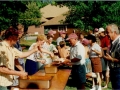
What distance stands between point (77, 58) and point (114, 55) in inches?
42.8

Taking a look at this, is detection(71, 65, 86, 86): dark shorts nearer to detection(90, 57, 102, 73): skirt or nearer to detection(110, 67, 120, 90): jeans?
detection(110, 67, 120, 90): jeans

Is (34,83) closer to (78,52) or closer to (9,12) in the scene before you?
(78,52)

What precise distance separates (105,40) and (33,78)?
191 inches

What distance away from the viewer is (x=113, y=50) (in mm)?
5090

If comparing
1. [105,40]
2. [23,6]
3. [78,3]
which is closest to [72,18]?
[78,3]

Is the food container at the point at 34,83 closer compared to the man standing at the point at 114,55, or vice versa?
the food container at the point at 34,83

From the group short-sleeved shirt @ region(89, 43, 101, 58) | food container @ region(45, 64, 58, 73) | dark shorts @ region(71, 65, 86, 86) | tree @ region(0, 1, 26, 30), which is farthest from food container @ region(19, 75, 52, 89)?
tree @ region(0, 1, 26, 30)

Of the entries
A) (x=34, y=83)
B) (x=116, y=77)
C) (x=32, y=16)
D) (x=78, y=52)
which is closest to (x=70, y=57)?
(x=78, y=52)

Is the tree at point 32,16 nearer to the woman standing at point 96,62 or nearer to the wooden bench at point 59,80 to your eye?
the woman standing at point 96,62

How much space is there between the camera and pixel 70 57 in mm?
6344

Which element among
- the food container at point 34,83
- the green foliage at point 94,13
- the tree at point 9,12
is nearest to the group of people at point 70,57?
the food container at point 34,83

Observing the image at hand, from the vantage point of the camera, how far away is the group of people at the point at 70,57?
4061mm

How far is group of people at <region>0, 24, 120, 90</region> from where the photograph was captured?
406 centimetres

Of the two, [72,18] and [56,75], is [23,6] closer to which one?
[72,18]
